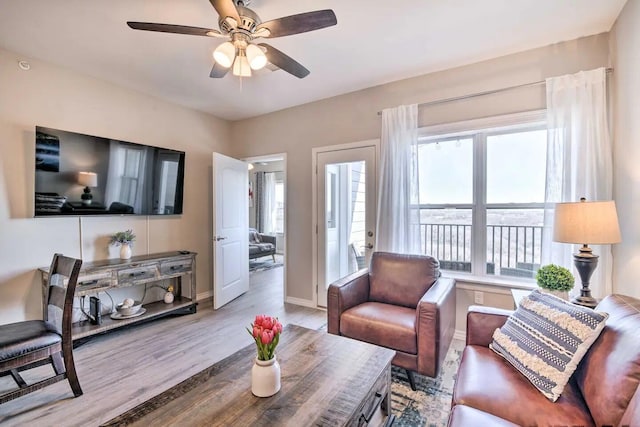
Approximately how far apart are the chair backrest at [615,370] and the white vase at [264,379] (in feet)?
4.03

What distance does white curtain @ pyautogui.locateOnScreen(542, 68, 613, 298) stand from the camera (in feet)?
7.25

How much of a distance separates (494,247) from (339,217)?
5.77 ft

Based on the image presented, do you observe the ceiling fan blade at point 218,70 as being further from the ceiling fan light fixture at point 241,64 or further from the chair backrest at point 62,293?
the chair backrest at point 62,293

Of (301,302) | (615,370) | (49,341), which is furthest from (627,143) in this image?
(49,341)

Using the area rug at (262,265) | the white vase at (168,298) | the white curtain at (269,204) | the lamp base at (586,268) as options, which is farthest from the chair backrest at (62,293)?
the white curtain at (269,204)

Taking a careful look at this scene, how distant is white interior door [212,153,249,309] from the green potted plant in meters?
3.34

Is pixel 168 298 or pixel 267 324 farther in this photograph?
pixel 168 298

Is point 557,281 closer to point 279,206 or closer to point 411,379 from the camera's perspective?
point 411,379

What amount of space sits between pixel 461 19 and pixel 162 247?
12.8 feet

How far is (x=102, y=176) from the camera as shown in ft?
9.84

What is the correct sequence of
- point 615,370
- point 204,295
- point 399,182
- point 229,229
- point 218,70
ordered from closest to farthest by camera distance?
point 615,370
point 218,70
point 399,182
point 229,229
point 204,295

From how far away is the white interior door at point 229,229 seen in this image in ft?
12.3

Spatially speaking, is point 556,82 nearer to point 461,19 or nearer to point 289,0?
point 461,19

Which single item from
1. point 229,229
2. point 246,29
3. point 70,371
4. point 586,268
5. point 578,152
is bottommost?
point 70,371
